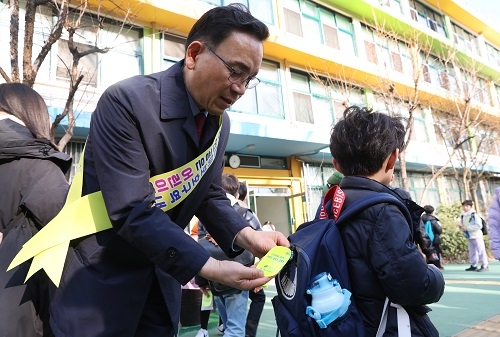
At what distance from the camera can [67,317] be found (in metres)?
1.25

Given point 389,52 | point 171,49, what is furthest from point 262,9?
point 389,52

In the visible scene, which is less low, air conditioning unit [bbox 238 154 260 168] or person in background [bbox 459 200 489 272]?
air conditioning unit [bbox 238 154 260 168]

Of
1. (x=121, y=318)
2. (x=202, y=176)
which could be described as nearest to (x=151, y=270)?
(x=121, y=318)

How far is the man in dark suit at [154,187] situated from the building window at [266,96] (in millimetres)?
8999

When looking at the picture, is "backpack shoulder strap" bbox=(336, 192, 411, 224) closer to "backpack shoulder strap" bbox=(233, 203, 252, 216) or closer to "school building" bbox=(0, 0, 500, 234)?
"backpack shoulder strap" bbox=(233, 203, 252, 216)

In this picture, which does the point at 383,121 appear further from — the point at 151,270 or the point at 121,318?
the point at 121,318

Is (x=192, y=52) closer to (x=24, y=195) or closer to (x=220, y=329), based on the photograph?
(x=24, y=195)

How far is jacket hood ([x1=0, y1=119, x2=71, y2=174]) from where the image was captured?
1704mm

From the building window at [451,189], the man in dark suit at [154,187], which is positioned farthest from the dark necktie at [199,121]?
the building window at [451,189]

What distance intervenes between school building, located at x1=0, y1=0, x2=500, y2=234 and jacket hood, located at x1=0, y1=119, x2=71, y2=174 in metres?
4.27

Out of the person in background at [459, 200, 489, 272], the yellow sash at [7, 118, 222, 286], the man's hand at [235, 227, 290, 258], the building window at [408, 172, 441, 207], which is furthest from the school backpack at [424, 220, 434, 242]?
the yellow sash at [7, 118, 222, 286]

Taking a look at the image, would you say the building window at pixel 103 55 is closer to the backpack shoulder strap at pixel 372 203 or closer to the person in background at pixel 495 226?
the person in background at pixel 495 226

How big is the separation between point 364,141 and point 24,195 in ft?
5.21

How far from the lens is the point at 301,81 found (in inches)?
499
